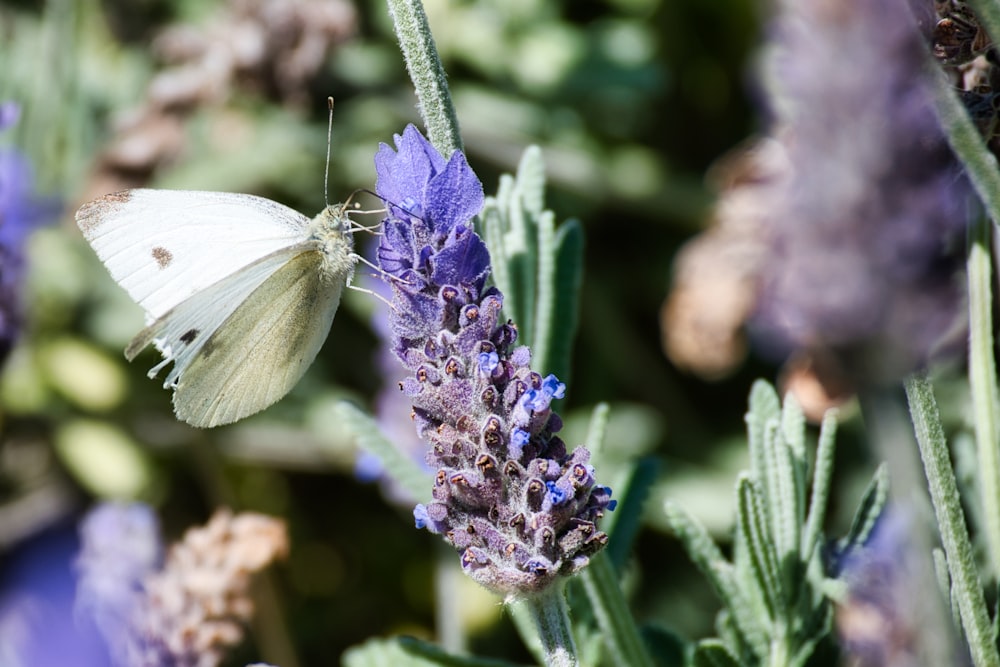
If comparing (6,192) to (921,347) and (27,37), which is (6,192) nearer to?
(921,347)

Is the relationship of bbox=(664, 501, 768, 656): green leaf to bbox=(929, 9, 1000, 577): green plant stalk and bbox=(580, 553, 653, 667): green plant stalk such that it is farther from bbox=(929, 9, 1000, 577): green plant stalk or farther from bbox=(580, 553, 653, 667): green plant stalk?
bbox=(929, 9, 1000, 577): green plant stalk

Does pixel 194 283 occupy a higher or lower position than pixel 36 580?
higher

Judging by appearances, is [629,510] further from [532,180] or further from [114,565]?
[114,565]

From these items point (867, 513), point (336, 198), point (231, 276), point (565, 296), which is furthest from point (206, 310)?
point (336, 198)

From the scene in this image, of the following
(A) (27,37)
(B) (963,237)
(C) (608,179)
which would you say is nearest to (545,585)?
(B) (963,237)

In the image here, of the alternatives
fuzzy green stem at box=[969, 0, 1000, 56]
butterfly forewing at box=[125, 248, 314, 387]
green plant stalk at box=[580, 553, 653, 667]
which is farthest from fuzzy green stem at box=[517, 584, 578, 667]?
butterfly forewing at box=[125, 248, 314, 387]
